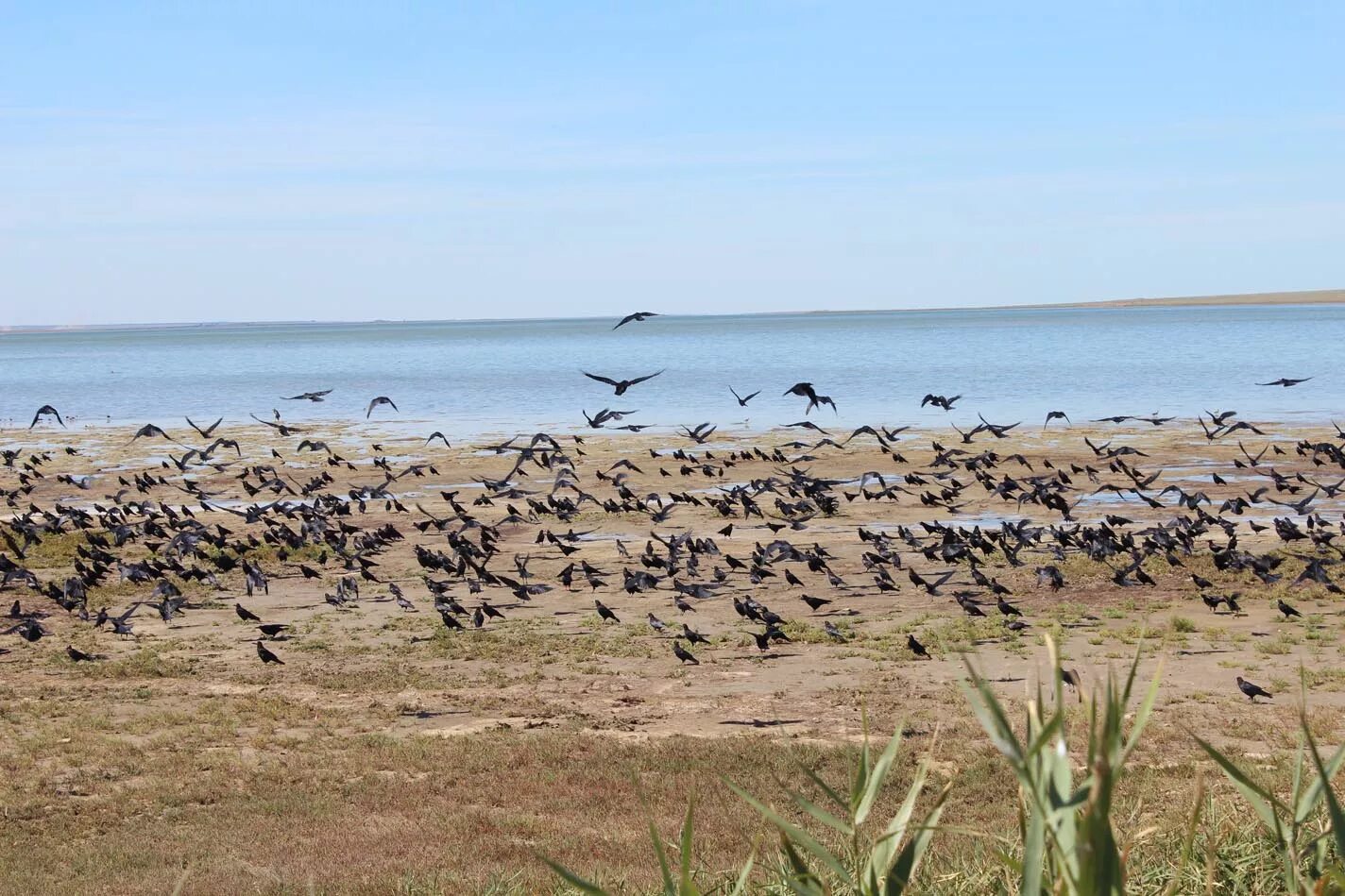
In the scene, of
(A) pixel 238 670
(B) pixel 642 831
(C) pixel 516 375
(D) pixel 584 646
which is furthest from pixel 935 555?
(C) pixel 516 375

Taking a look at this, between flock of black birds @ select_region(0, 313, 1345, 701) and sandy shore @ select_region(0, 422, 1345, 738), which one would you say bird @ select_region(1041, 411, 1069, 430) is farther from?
sandy shore @ select_region(0, 422, 1345, 738)

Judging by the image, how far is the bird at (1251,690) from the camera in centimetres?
1559

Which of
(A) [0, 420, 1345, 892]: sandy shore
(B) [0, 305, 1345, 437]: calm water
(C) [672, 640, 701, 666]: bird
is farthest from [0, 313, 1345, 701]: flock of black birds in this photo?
(B) [0, 305, 1345, 437]: calm water

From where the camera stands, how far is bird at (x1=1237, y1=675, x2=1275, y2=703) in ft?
51.2

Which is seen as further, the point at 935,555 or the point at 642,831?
the point at 935,555

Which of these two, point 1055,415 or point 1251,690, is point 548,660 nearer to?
point 1251,690

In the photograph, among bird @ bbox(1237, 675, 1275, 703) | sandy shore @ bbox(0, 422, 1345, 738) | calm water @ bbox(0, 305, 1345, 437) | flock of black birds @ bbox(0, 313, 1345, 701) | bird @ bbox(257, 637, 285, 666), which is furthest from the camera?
calm water @ bbox(0, 305, 1345, 437)

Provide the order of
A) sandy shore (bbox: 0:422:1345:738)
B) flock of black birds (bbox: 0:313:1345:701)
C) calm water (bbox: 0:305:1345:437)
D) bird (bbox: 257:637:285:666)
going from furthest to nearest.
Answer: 1. calm water (bbox: 0:305:1345:437)
2. flock of black birds (bbox: 0:313:1345:701)
3. bird (bbox: 257:637:285:666)
4. sandy shore (bbox: 0:422:1345:738)

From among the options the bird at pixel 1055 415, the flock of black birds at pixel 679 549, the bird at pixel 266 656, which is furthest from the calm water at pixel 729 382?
the bird at pixel 266 656

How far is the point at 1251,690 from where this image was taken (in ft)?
51.2

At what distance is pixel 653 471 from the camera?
40.6 metres

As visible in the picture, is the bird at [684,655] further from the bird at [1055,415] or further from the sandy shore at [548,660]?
the bird at [1055,415]

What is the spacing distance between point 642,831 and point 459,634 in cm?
917

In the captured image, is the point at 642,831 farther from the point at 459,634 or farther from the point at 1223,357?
the point at 1223,357
